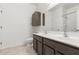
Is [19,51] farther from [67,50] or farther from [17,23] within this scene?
[67,50]

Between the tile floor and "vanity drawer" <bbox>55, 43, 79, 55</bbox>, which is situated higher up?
"vanity drawer" <bbox>55, 43, 79, 55</bbox>

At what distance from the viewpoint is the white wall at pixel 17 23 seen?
3.82 meters

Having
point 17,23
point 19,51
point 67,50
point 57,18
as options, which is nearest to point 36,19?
point 17,23

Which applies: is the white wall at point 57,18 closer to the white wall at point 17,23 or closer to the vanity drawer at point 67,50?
the white wall at point 17,23

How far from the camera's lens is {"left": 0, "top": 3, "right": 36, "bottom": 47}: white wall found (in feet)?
12.5

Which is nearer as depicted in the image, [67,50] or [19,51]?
[67,50]

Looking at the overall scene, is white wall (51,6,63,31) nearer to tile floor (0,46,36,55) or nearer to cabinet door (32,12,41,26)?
cabinet door (32,12,41,26)

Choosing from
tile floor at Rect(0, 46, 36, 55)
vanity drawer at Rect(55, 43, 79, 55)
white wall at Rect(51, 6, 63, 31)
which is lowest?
tile floor at Rect(0, 46, 36, 55)

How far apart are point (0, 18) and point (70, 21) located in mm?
2540

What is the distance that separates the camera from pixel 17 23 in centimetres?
389

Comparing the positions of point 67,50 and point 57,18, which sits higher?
point 57,18

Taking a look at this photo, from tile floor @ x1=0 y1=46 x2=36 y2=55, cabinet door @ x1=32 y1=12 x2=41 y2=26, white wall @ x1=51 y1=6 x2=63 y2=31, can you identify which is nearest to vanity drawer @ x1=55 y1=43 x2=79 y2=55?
white wall @ x1=51 y1=6 x2=63 y2=31
